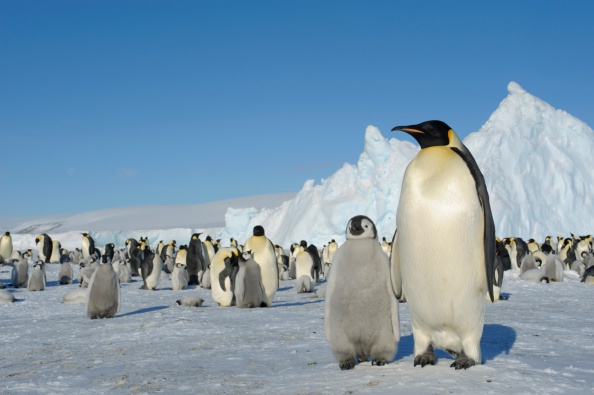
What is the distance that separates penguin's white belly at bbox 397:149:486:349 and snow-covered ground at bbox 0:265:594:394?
301 mm

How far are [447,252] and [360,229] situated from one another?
64 cm

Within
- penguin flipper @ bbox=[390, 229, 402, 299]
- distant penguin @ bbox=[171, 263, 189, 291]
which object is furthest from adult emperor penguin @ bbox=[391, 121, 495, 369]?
distant penguin @ bbox=[171, 263, 189, 291]

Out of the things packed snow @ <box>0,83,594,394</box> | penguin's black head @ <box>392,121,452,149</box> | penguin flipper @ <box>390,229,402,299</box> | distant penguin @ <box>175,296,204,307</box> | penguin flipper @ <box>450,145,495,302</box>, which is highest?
penguin's black head @ <box>392,121,452,149</box>

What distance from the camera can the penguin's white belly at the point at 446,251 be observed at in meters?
4.07

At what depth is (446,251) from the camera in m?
4.08

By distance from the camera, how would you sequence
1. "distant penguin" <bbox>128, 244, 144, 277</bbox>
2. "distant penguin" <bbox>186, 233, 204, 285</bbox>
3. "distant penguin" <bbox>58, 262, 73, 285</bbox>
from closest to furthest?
"distant penguin" <bbox>58, 262, 73, 285</bbox>, "distant penguin" <bbox>186, 233, 204, 285</bbox>, "distant penguin" <bbox>128, 244, 144, 277</bbox>

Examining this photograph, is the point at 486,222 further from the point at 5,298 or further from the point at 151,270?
the point at 151,270

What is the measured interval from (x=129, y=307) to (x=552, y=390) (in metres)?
7.81

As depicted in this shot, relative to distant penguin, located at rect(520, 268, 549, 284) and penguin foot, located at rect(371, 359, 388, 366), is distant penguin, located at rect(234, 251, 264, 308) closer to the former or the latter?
penguin foot, located at rect(371, 359, 388, 366)

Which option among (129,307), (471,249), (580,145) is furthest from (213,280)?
(580,145)

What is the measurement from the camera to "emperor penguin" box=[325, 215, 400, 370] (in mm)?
4289

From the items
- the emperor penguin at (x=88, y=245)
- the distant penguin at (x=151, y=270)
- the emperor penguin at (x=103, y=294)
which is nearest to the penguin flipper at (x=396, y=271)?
the emperor penguin at (x=103, y=294)

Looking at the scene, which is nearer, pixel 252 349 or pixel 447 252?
pixel 447 252

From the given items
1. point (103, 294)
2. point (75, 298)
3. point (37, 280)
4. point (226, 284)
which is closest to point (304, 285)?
point (226, 284)
